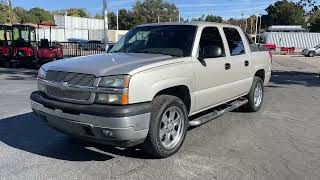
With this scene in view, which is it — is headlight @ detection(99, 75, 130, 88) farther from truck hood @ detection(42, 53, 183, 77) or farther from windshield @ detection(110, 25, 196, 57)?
windshield @ detection(110, 25, 196, 57)


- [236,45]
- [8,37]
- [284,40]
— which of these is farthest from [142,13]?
[236,45]

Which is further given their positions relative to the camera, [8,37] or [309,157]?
[8,37]

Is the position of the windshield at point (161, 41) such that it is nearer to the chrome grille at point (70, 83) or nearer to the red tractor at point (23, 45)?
the chrome grille at point (70, 83)

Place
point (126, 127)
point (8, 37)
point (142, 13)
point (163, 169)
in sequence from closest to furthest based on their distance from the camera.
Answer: point (126, 127)
point (163, 169)
point (8, 37)
point (142, 13)

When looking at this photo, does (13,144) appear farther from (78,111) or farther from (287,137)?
(287,137)

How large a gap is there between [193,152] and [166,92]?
0.92 m

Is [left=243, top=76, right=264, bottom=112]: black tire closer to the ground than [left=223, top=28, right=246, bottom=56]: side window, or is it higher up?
closer to the ground

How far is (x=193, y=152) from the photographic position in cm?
568

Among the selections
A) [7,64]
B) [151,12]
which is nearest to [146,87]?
[7,64]

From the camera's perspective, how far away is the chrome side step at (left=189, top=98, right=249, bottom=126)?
6.07m

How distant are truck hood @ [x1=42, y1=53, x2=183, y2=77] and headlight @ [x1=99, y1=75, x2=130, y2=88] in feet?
0.20

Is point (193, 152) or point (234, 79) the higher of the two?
point (234, 79)

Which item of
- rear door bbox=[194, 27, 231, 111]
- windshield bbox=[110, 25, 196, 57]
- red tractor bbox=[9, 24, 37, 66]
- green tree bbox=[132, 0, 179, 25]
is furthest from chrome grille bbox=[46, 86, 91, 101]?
green tree bbox=[132, 0, 179, 25]

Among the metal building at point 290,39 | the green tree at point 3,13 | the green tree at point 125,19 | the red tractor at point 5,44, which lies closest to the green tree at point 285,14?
the green tree at point 125,19
